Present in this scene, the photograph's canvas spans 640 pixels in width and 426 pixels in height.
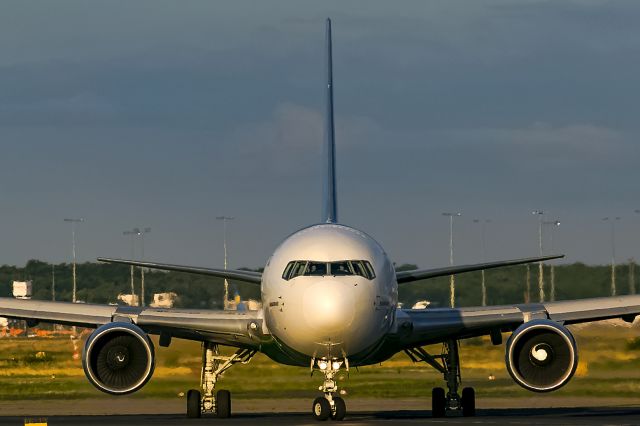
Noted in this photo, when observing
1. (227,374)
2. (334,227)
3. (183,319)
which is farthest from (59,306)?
(227,374)

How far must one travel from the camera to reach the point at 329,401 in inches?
1194

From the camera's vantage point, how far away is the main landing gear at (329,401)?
30328 millimetres

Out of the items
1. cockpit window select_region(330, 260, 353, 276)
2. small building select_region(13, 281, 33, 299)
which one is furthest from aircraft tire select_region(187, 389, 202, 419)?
small building select_region(13, 281, 33, 299)

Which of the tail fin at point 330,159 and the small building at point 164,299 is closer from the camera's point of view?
the tail fin at point 330,159

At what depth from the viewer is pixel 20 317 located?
35.6m

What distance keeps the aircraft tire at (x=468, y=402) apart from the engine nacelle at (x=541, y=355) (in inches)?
142

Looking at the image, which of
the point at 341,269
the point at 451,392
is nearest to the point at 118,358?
the point at 341,269

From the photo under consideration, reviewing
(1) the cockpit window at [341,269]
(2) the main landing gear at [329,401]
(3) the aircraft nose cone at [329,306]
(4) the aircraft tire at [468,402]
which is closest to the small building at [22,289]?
(4) the aircraft tire at [468,402]

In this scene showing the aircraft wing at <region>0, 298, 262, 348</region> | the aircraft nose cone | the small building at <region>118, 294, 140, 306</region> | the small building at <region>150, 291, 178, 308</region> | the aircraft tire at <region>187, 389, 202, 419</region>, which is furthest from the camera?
the small building at <region>118, 294, 140, 306</region>

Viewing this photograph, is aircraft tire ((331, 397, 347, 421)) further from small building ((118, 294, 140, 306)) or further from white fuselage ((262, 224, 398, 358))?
small building ((118, 294, 140, 306))

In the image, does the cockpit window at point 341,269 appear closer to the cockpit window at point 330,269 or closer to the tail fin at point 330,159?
the cockpit window at point 330,269

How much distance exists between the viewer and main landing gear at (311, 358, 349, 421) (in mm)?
30328

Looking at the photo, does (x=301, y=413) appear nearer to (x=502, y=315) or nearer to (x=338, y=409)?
(x=502, y=315)

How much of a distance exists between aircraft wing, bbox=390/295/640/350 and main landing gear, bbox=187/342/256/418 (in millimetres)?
4011
